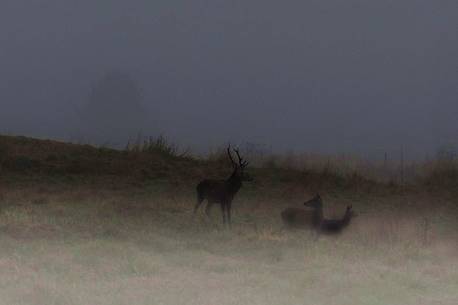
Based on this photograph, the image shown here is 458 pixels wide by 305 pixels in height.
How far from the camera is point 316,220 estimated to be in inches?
440

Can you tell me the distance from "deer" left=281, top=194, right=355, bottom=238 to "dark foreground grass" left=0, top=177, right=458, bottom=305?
0.19 m

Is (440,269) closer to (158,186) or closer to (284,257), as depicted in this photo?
(284,257)

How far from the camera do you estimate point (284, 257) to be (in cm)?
922

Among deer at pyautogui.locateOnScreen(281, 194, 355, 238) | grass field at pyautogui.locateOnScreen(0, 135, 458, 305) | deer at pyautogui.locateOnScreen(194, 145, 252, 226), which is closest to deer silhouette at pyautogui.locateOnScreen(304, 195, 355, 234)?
deer at pyautogui.locateOnScreen(281, 194, 355, 238)

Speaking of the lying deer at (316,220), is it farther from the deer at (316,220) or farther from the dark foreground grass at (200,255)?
the dark foreground grass at (200,255)

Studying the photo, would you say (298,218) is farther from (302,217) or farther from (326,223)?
(326,223)

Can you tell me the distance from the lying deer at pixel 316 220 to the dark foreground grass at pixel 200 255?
190 millimetres

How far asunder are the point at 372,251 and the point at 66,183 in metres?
8.62

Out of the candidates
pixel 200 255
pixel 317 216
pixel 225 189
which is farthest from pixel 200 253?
pixel 225 189

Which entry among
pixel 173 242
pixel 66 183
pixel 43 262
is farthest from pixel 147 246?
pixel 66 183

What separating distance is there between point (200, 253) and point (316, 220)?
2.51 m

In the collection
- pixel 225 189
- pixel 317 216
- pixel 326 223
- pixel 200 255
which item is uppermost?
pixel 225 189

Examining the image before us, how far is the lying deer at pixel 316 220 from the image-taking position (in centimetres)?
1109

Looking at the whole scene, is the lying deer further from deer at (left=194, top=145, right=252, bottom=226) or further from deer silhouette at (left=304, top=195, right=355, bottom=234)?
deer at (left=194, top=145, right=252, bottom=226)
